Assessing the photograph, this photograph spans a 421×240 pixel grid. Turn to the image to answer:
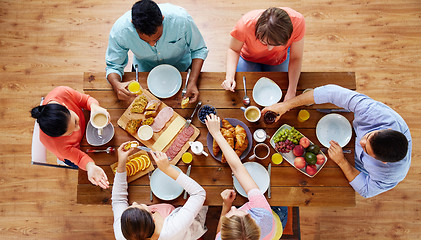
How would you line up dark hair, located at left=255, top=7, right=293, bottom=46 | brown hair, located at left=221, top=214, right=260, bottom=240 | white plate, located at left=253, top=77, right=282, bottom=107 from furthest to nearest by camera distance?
white plate, located at left=253, top=77, right=282, bottom=107
dark hair, located at left=255, top=7, right=293, bottom=46
brown hair, located at left=221, top=214, right=260, bottom=240

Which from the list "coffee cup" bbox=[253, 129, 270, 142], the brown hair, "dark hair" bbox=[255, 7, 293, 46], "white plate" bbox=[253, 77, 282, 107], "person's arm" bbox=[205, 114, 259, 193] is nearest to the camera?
the brown hair

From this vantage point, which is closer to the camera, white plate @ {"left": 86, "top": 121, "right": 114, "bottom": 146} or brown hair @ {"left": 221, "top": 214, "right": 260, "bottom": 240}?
brown hair @ {"left": 221, "top": 214, "right": 260, "bottom": 240}

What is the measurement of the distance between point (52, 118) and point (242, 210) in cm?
135

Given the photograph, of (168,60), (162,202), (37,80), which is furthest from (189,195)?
(37,80)

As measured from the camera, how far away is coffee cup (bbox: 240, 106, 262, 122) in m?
2.08

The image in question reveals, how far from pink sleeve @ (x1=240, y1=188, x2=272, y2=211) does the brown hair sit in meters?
0.15

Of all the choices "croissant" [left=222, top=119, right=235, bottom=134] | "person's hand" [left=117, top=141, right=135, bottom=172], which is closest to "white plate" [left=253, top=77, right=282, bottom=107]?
"croissant" [left=222, top=119, right=235, bottom=134]

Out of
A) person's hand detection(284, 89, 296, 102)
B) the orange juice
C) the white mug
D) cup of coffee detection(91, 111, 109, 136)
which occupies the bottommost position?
the orange juice

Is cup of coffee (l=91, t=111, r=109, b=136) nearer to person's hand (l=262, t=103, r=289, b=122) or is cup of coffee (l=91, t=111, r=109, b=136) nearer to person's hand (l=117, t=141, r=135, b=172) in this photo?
person's hand (l=117, t=141, r=135, b=172)

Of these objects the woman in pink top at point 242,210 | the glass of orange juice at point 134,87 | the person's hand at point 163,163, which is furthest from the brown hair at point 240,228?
the glass of orange juice at point 134,87

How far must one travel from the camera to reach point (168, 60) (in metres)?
2.49

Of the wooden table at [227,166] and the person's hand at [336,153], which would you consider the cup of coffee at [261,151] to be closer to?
the wooden table at [227,166]

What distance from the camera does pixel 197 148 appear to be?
2.05 m

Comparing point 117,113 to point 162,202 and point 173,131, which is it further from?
point 162,202
